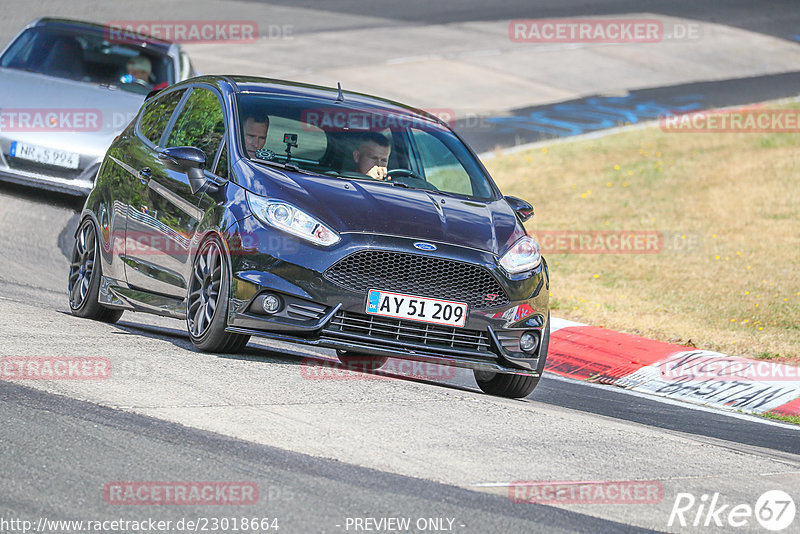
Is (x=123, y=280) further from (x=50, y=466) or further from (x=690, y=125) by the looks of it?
(x=690, y=125)

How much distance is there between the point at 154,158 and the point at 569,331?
4.11 m

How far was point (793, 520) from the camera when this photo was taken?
5.17 metres

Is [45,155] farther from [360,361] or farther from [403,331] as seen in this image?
[403,331]

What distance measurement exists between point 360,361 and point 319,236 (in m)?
1.98

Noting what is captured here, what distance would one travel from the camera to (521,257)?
7.45 metres

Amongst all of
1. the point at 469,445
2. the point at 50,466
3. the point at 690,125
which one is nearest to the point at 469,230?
the point at 469,445

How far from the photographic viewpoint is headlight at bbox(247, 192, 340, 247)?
273 inches

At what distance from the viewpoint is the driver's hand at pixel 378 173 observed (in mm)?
7988

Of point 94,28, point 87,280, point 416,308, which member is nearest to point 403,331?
point 416,308
